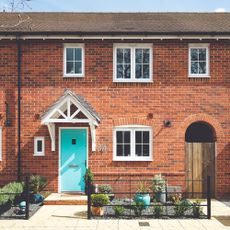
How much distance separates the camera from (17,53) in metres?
16.6

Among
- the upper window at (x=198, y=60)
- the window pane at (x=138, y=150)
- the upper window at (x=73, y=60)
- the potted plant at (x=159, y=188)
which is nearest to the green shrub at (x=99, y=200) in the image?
the potted plant at (x=159, y=188)

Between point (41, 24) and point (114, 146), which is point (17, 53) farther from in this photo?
point (114, 146)

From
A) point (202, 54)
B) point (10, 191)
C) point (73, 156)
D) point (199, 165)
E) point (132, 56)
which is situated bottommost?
point (10, 191)

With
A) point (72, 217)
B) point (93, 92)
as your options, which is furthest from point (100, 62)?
point (72, 217)

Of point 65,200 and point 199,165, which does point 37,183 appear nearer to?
point 65,200

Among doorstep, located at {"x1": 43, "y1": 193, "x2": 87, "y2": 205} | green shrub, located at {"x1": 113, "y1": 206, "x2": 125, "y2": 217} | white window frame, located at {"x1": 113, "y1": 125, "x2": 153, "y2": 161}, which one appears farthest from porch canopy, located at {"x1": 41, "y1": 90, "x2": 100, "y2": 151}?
green shrub, located at {"x1": 113, "y1": 206, "x2": 125, "y2": 217}

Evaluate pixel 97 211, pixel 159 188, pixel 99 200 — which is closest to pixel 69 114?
pixel 99 200

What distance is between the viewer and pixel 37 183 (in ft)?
50.3

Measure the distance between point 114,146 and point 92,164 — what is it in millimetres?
1148

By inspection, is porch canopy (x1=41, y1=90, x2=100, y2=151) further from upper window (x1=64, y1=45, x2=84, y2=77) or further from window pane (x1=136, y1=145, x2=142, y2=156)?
window pane (x1=136, y1=145, x2=142, y2=156)

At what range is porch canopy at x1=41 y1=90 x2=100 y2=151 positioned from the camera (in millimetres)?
15188

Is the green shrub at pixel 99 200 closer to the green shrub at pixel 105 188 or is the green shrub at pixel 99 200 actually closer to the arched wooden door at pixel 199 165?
the green shrub at pixel 105 188

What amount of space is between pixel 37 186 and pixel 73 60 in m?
5.28

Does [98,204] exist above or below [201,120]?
below
